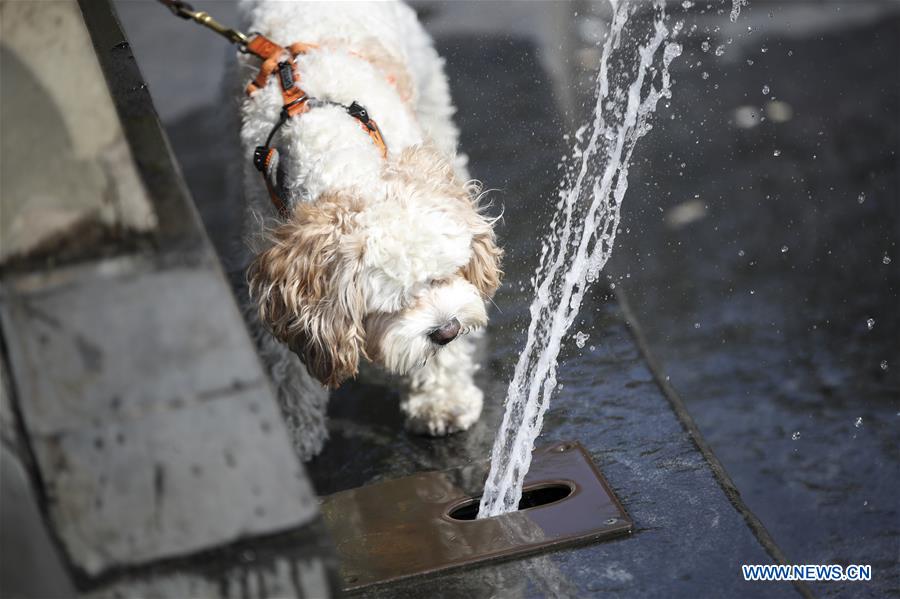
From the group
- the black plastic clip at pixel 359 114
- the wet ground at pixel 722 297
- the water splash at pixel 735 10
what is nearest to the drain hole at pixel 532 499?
the wet ground at pixel 722 297

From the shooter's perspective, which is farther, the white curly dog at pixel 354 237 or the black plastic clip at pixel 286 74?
the black plastic clip at pixel 286 74

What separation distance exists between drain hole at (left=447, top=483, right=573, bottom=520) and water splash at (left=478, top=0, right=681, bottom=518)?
0.18 feet

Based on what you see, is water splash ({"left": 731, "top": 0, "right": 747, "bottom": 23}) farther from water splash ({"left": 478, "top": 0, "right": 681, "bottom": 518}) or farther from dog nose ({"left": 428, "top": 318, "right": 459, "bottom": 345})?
dog nose ({"left": 428, "top": 318, "right": 459, "bottom": 345})

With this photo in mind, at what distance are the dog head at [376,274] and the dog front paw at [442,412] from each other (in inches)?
21.4

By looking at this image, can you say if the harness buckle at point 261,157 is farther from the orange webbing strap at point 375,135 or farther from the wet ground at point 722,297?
the wet ground at point 722,297

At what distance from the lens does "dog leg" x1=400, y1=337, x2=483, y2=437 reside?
379 cm

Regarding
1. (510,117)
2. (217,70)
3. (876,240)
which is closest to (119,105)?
(510,117)

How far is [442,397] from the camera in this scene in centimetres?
378

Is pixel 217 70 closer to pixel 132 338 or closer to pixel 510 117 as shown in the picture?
pixel 510 117

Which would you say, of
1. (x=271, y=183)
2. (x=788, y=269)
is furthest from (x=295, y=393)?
(x=788, y=269)

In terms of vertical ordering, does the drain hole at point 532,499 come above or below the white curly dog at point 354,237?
below

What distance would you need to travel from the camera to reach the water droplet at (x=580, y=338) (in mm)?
4086

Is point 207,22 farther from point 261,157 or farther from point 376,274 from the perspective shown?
point 376,274

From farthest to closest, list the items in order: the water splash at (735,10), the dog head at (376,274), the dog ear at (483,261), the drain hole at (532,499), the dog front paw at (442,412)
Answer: the water splash at (735,10) → the dog front paw at (442,412) → the dog ear at (483,261) → the drain hole at (532,499) → the dog head at (376,274)
